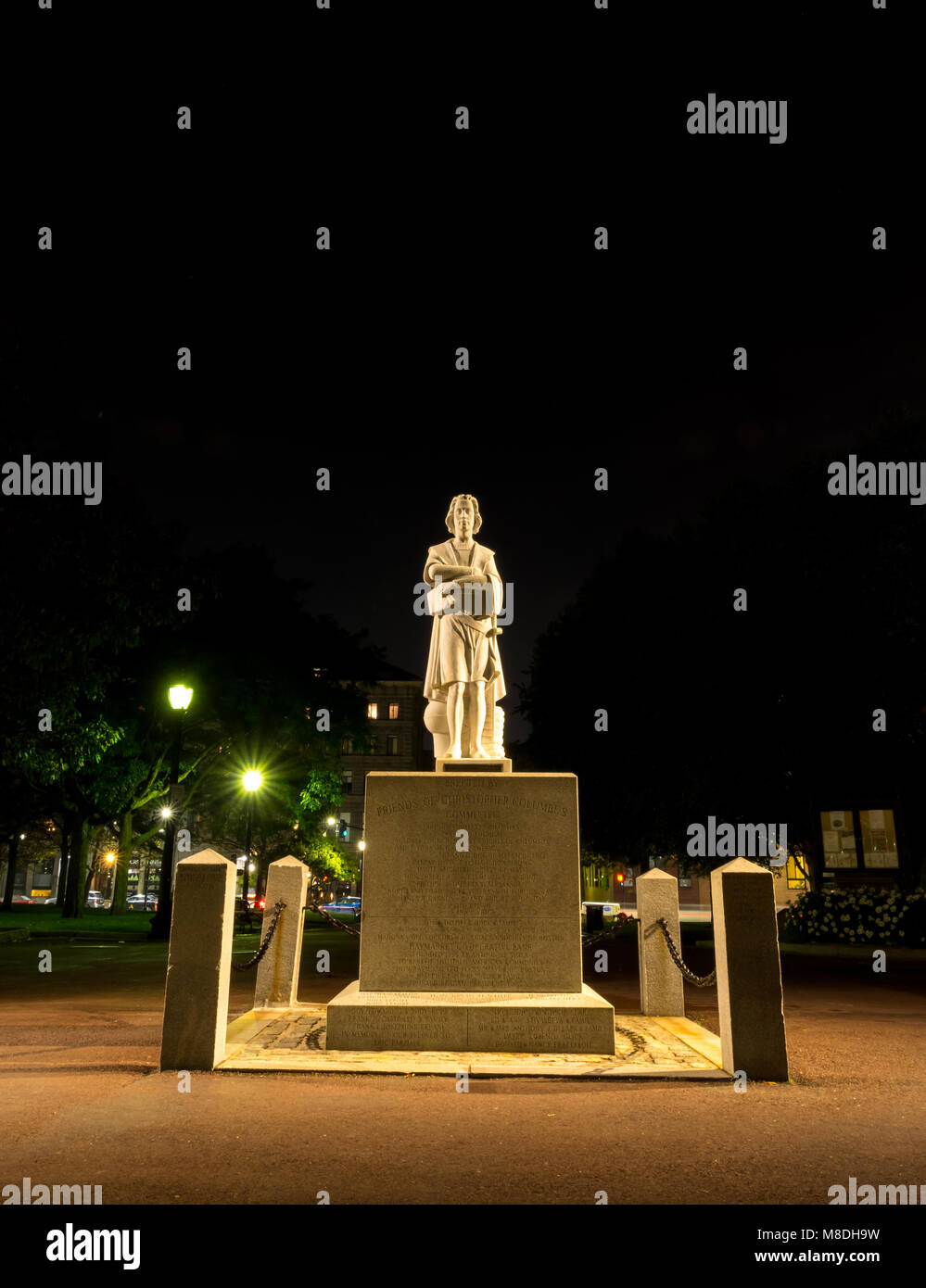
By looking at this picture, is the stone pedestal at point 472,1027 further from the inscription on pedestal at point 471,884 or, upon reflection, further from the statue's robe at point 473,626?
the statue's robe at point 473,626

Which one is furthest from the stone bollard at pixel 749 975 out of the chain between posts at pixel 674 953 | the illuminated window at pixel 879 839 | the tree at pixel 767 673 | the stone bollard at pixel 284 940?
the illuminated window at pixel 879 839

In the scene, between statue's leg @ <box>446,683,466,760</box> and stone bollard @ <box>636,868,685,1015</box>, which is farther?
stone bollard @ <box>636,868,685,1015</box>

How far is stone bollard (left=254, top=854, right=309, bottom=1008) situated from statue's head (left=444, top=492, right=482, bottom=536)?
15.6 feet

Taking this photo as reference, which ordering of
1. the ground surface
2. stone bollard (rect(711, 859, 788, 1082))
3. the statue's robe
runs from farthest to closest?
the statue's robe < stone bollard (rect(711, 859, 788, 1082)) < the ground surface

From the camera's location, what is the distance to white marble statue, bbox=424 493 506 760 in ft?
35.4

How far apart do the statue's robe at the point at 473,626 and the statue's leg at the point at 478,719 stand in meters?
0.13

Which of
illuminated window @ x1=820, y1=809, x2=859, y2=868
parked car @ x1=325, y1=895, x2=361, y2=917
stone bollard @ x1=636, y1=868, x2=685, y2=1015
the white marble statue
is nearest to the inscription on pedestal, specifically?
the white marble statue

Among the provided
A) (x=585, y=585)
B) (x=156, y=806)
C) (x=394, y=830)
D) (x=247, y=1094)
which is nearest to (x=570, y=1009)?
(x=394, y=830)

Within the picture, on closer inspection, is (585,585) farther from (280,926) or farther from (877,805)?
(280,926)

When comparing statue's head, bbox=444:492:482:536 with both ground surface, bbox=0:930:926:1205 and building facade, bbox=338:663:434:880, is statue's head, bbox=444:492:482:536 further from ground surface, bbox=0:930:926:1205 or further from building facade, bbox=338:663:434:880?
building facade, bbox=338:663:434:880

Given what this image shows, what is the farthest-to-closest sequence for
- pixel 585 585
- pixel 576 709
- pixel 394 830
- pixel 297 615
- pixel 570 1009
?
1. pixel 297 615
2. pixel 585 585
3. pixel 576 709
4. pixel 394 830
5. pixel 570 1009

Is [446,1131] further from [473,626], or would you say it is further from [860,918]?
[860,918]

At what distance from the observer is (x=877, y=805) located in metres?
27.1

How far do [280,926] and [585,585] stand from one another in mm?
24596
